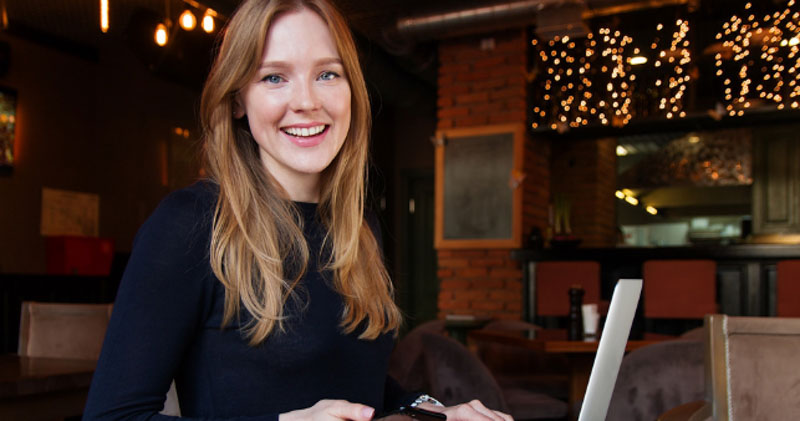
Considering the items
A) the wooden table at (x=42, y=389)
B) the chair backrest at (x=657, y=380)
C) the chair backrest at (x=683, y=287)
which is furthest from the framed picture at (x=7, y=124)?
the chair backrest at (x=657, y=380)

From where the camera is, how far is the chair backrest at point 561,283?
16.8 feet

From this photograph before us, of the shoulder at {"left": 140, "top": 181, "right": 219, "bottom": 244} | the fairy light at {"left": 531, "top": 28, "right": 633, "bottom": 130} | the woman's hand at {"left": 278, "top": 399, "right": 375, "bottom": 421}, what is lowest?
the woman's hand at {"left": 278, "top": 399, "right": 375, "bottom": 421}

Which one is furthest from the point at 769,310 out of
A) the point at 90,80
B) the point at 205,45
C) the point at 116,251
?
the point at 90,80

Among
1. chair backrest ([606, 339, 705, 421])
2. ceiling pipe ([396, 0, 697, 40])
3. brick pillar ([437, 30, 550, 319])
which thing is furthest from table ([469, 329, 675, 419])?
ceiling pipe ([396, 0, 697, 40])

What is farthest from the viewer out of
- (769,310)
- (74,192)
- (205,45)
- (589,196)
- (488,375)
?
(589,196)

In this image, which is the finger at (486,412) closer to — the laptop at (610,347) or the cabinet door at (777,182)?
the laptop at (610,347)

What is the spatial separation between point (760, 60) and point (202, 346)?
20.6 ft

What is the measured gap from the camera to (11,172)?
266 inches

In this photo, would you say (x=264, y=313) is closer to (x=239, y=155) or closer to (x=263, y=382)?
(x=263, y=382)

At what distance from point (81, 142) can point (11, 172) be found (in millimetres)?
938

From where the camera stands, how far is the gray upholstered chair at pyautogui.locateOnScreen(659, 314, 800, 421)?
1728 millimetres

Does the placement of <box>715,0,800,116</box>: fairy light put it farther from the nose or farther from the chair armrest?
the nose

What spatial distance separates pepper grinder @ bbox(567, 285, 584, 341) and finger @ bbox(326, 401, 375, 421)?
8.22ft

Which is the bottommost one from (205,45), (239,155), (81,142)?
(239,155)
